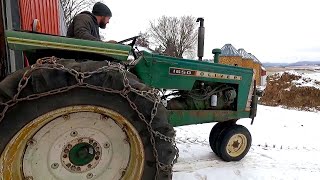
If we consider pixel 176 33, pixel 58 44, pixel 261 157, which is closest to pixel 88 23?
pixel 58 44

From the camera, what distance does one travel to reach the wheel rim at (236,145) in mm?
4414

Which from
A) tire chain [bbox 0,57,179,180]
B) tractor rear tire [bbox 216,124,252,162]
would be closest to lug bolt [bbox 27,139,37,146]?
tire chain [bbox 0,57,179,180]

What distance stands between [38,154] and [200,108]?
2457mm

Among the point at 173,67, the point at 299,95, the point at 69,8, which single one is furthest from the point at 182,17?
the point at 173,67

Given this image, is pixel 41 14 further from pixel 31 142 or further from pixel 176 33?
pixel 176 33

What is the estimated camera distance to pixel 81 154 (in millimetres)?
2355

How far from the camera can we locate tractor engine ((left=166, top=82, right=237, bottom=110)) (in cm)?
407

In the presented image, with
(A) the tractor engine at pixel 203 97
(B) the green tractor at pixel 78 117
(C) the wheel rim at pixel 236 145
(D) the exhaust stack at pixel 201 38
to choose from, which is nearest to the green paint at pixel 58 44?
(B) the green tractor at pixel 78 117

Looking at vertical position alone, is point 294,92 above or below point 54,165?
below

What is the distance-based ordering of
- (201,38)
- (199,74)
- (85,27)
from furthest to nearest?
(201,38), (199,74), (85,27)

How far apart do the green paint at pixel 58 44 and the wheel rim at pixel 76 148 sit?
623 mm

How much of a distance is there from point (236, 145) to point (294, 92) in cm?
1297

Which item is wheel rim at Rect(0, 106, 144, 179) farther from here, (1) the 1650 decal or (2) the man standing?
(1) the 1650 decal

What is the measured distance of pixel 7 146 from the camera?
6.46ft
